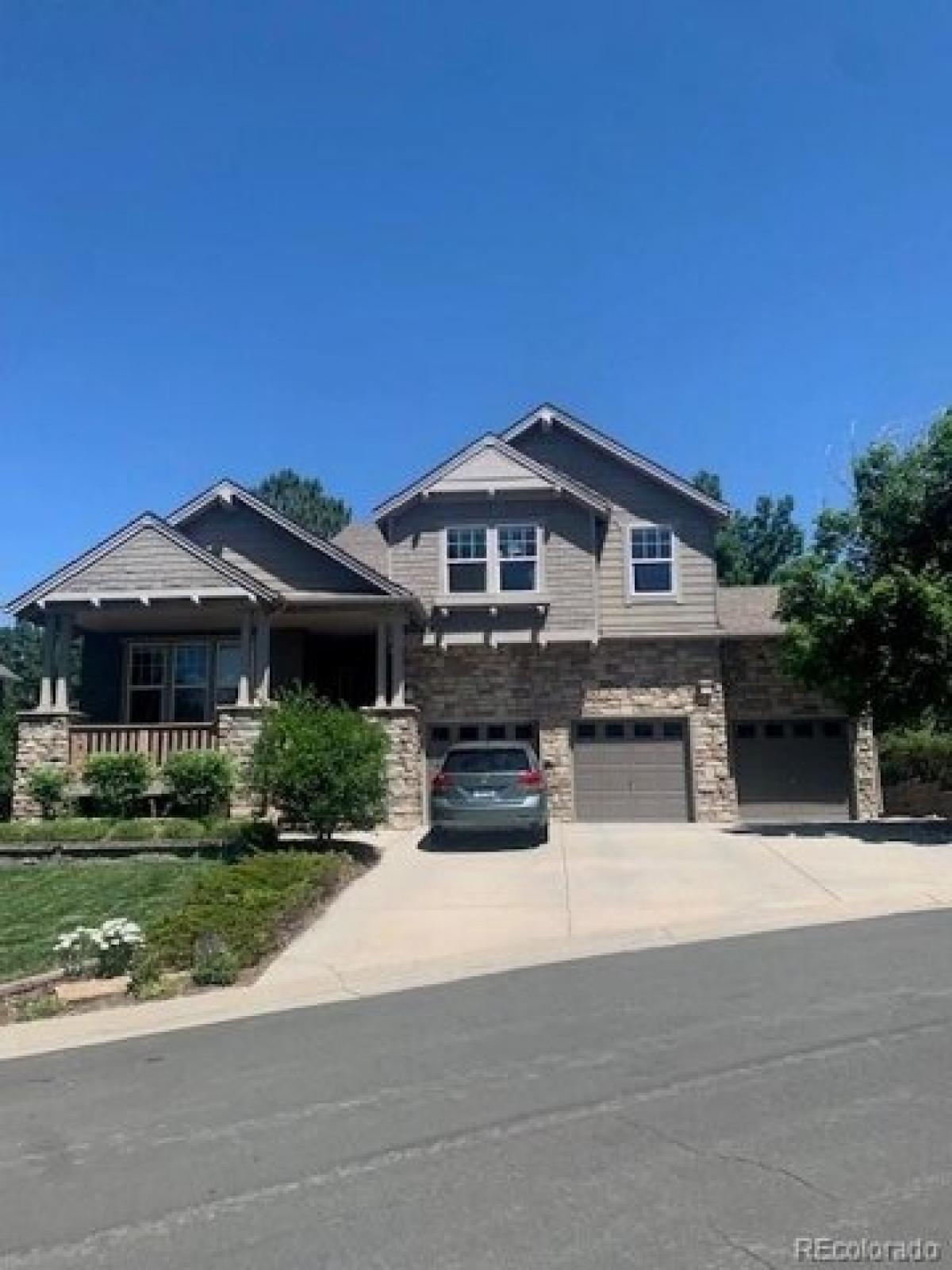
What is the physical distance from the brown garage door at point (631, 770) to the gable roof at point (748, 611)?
2.54 metres

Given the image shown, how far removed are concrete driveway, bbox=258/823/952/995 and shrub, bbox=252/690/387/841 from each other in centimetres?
110

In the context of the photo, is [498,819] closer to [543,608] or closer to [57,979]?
[543,608]

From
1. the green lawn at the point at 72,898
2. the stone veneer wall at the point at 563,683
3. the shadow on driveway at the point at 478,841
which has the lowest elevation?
the green lawn at the point at 72,898

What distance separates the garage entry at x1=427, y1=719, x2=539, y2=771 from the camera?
24859mm

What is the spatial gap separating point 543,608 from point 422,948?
14142 mm

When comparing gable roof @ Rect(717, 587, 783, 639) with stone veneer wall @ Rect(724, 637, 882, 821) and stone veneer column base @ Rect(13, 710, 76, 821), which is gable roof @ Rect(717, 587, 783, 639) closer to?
stone veneer wall @ Rect(724, 637, 882, 821)

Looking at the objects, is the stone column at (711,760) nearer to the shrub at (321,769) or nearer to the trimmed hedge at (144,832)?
the shrub at (321,769)

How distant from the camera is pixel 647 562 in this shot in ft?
84.1

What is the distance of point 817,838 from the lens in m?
19.1

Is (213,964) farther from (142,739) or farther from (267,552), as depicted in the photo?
(267,552)

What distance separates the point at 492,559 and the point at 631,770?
5.52 meters

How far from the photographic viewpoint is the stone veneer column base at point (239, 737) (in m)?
21.2

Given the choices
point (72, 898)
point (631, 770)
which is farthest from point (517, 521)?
point (72, 898)

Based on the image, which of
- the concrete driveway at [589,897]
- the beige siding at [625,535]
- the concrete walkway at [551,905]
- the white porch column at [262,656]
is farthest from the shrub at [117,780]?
the beige siding at [625,535]
